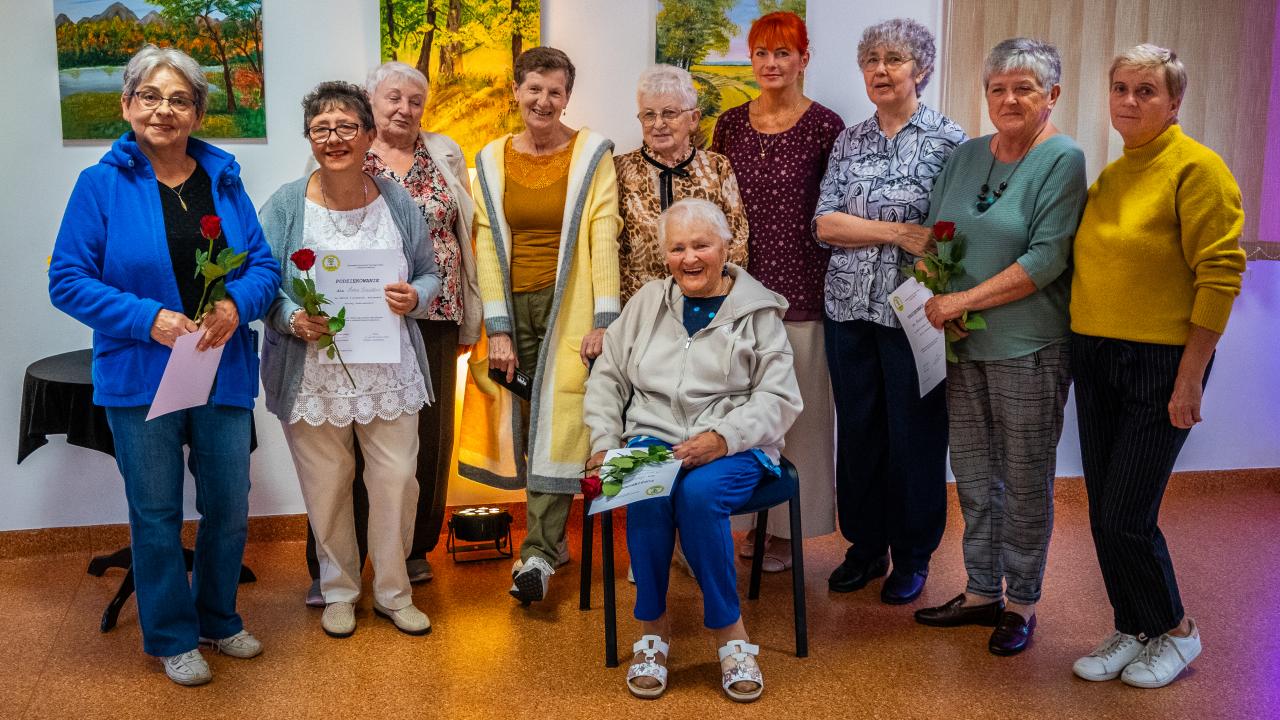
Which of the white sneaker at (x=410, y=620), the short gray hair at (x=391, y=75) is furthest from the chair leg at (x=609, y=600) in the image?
the short gray hair at (x=391, y=75)

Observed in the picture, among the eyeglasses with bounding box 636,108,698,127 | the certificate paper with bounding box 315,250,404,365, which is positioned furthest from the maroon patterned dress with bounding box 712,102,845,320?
the certificate paper with bounding box 315,250,404,365

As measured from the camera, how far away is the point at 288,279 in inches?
116

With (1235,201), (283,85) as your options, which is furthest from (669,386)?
(283,85)

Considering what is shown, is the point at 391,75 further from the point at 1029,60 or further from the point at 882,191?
the point at 1029,60

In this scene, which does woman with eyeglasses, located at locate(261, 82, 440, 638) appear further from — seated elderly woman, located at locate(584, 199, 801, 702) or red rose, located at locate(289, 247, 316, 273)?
seated elderly woman, located at locate(584, 199, 801, 702)

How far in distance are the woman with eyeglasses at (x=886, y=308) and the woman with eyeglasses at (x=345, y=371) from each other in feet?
4.19

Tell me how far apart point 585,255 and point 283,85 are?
4.41ft

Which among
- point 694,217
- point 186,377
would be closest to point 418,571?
point 186,377

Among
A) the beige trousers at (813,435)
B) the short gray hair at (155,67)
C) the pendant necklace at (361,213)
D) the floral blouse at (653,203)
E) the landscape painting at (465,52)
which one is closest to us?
the short gray hair at (155,67)

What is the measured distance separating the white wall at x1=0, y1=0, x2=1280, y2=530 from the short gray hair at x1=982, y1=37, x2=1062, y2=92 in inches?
Answer: 50.5

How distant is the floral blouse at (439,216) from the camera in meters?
3.27

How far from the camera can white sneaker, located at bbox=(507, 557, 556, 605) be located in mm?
3275

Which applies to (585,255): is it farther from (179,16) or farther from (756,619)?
(179,16)

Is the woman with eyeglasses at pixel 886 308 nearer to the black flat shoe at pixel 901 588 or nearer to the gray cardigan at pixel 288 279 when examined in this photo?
the black flat shoe at pixel 901 588
